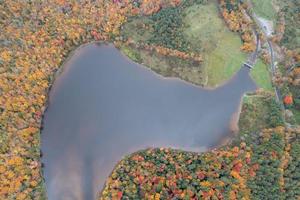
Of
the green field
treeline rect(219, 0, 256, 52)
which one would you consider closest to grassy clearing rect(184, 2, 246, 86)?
the green field

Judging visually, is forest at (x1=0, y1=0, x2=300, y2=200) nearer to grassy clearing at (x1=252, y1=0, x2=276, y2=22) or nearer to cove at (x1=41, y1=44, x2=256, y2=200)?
cove at (x1=41, y1=44, x2=256, y2=200)

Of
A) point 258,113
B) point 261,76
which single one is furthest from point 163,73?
point 258,113

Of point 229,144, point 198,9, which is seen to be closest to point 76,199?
point 229,144

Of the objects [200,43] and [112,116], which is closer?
[112,116]

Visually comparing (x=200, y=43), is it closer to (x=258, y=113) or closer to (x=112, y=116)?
(x=258, y=113)

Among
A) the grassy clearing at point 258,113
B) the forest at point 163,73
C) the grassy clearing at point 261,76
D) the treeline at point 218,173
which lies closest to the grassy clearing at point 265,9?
the forest at point 163,73
